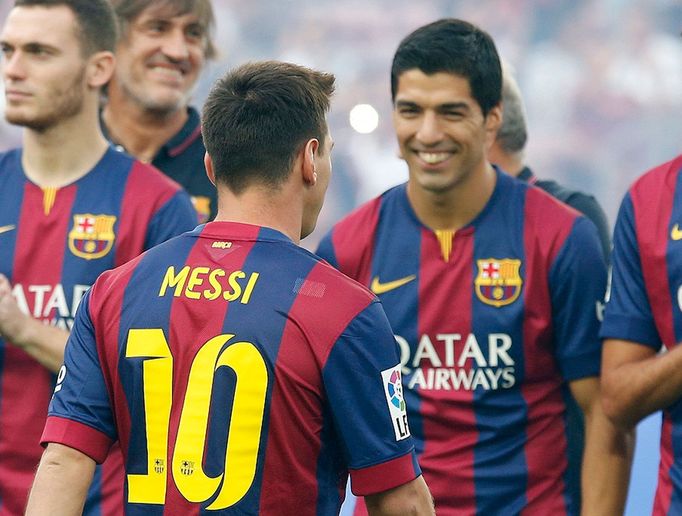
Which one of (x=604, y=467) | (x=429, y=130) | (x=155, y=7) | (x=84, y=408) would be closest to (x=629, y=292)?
(x=604, y=467)

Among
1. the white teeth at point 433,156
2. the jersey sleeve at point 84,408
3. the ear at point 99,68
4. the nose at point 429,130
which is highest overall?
the ear at point 99,68

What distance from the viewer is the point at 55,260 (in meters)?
3.89

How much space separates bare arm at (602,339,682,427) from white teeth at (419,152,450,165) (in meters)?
0.75

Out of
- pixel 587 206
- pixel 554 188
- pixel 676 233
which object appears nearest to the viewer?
pixel 676 233

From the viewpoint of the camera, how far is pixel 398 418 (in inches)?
102

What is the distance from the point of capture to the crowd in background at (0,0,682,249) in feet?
35.3

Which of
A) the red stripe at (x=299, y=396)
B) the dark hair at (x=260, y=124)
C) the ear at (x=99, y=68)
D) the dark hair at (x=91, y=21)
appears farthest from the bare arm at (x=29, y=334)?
the red stripe at (x=299, y=396)

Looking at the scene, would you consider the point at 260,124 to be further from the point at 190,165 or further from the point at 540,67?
the point at 540,67

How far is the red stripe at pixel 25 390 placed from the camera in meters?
3.88

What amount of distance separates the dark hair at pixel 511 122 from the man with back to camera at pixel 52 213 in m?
1.54

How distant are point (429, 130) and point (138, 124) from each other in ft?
5.16

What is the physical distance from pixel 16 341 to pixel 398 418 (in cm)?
150

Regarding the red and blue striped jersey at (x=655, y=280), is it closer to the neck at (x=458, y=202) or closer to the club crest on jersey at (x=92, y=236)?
the neck at (x=458, y=202)

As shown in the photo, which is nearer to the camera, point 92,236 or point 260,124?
point 260,124
